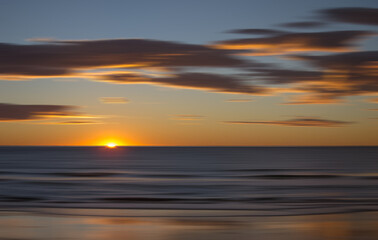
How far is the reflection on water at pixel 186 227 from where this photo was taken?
8.41 meters

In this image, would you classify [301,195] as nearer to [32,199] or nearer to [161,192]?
[161,192]

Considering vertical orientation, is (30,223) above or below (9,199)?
below

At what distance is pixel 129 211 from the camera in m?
12.2

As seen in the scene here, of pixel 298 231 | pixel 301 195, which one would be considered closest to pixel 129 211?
pixel 298 231

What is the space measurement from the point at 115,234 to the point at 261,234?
276 cm

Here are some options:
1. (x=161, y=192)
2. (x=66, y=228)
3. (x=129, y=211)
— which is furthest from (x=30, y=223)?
(x=161, y=192)

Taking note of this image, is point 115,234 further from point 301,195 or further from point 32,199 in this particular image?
point 301,195

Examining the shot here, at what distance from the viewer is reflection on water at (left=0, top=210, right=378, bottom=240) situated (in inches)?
331

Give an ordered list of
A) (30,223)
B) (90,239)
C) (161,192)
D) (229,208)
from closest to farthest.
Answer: (90,239) < (30,223) < (229,208) < (161,192)

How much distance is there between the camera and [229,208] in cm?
1318

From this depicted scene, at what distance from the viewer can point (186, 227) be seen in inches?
369

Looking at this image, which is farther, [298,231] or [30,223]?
[30,223]

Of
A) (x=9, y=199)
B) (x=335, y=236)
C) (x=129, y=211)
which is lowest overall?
(x=335, y=236)

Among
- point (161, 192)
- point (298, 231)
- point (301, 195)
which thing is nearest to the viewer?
point (298, 231)
